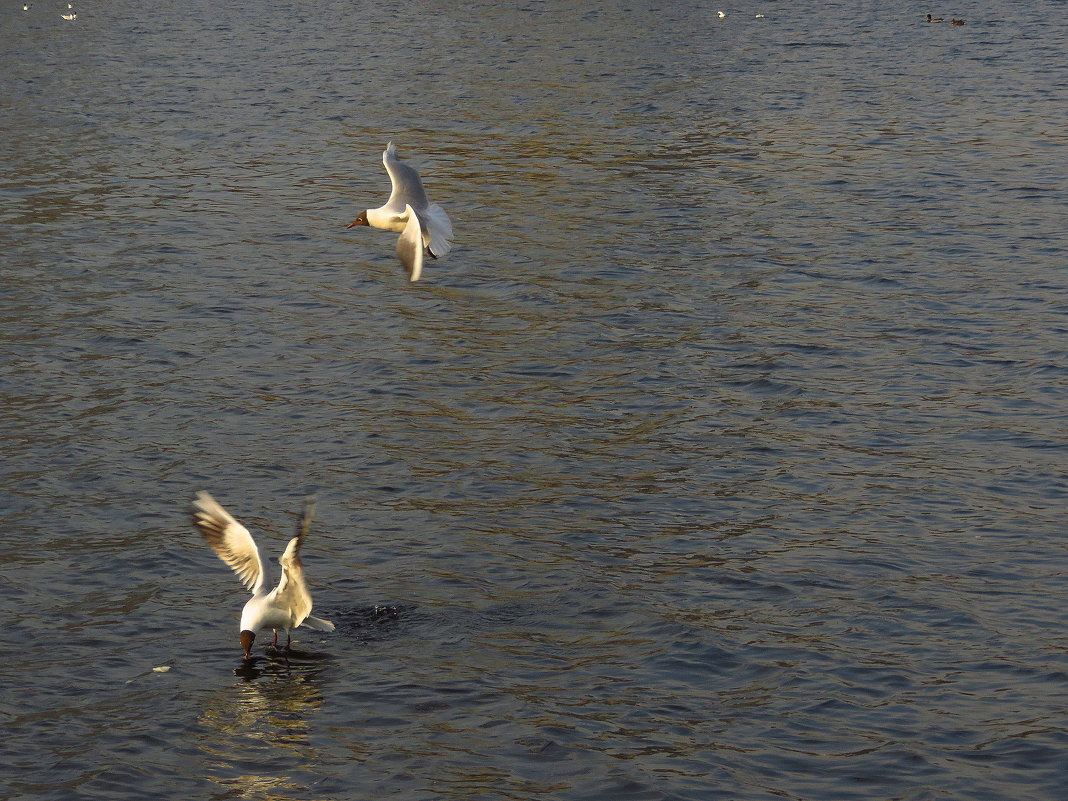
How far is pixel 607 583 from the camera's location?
44.1 ft

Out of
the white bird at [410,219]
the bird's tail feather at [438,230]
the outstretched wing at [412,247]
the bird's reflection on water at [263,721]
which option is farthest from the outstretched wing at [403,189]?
the bird's reflection on water at [263,721]

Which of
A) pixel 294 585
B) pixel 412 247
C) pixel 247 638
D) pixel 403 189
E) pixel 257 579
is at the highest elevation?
pixel 403 189

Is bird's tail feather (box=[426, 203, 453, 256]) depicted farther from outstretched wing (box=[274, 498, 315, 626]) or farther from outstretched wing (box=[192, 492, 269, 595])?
outstretched wing (box=[274, 498, 315, 626])

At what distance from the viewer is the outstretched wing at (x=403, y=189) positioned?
16.1 metres

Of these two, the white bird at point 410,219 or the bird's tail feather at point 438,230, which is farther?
the bird's tail feather at point 438,230

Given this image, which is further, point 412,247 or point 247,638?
point 412,247

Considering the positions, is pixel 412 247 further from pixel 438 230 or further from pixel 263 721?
pixel 263 721

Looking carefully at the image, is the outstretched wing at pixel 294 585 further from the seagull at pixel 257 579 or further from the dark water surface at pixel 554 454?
the dark water surface at pixel 554 454

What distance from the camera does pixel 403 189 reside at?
16.2 metres

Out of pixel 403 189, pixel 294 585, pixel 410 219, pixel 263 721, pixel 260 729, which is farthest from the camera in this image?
pixel 403 189

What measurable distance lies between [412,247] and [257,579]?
3916 millimetres

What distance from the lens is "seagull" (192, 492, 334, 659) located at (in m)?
11.6

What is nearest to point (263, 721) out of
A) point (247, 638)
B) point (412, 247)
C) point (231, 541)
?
point (247, 638)

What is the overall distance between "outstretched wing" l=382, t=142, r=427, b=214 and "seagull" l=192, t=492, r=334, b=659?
5.10 m
